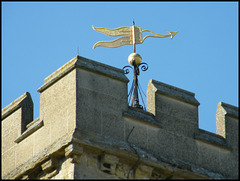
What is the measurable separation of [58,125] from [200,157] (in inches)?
138

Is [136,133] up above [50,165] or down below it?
above

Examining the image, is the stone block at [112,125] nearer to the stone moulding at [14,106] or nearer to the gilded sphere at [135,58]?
the stone moulding at [14,106]

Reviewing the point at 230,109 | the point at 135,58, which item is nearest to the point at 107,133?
the point at 230,109

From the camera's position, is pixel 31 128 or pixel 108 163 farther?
pixel 31 128

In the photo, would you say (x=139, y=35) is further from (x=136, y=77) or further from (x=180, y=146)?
(x=180, y=146)

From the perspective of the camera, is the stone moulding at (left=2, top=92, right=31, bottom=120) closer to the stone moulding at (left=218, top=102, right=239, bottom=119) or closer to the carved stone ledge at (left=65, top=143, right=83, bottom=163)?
the carved stone ledge at (left=65, top=143, right=83, bottom=163)

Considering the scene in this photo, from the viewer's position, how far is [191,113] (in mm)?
26359

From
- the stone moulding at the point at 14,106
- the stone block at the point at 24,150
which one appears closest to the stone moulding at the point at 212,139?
the stone block at the point at 24,150

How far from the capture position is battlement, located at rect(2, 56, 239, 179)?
24250mm

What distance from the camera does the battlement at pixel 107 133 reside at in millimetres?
24250

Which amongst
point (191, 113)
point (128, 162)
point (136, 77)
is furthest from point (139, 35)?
point (128, 162)

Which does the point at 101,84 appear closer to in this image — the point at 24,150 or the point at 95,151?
the point at 95,151

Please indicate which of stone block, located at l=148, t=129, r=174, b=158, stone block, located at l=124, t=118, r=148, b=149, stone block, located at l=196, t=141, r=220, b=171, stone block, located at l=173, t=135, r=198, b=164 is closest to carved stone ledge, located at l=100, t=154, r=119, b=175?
stone block, located at l=124, t=118, r=148, b=149

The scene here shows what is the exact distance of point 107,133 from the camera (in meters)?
24.7
